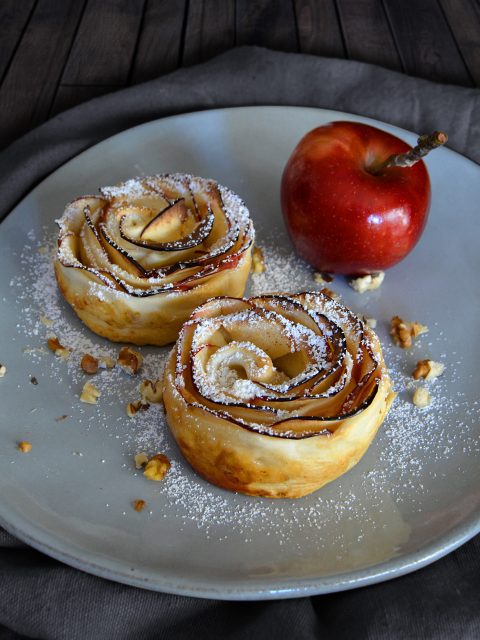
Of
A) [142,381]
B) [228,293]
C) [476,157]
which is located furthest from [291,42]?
[142,381]

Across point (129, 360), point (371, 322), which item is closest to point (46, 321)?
point (129, 360)

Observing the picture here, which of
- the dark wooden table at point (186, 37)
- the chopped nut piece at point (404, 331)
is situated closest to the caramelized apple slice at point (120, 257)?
the chopped nut piece at point (404, 331)

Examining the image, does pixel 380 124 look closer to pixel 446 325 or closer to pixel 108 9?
pixel 446 325

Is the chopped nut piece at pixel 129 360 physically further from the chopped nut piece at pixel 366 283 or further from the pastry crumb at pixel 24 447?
the chopped nut piece at pixel 366 283

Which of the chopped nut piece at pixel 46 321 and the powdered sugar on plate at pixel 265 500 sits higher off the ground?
the chopped nut piece at pixel 46 321

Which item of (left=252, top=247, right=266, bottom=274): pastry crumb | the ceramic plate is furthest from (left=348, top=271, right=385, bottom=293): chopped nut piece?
(left=252, top=247, right=266, bottom=274): pastry crumb

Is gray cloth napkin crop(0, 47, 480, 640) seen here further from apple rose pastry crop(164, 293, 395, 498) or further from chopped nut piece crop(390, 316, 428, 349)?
chopped nut piece crop(390, 316, 428, 349)
